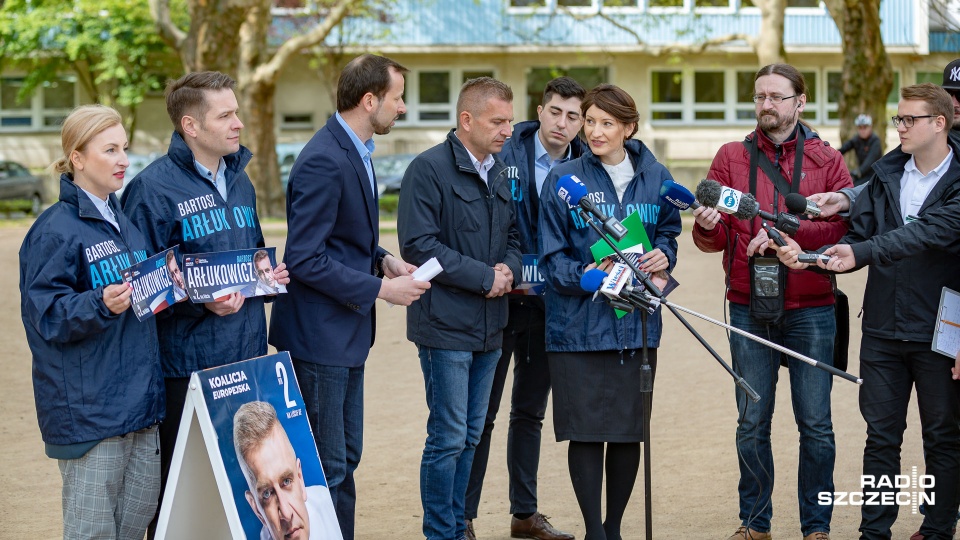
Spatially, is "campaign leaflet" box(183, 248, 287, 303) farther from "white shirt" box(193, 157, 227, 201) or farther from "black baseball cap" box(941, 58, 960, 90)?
"black baseball cap" box(941, 58, 960, 90)

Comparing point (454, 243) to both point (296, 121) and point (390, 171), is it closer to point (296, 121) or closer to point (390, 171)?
point (390, 171)

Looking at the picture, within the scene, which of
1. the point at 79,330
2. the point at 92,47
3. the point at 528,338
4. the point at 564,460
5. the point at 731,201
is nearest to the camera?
the point at 79,330

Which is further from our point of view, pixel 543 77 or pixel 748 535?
pixel 543 77

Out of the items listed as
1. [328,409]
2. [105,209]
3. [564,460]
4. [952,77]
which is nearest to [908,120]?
[952,77]

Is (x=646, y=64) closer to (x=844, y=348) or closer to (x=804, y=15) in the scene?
(x=804, y=15)

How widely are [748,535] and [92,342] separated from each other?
11.7ft

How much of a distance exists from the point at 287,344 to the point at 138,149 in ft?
124

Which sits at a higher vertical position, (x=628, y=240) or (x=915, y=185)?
(x=915, y=185)

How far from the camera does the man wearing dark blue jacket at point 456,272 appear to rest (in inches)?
231

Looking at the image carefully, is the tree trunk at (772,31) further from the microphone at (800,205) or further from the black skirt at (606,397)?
the black skirt at (606,397)

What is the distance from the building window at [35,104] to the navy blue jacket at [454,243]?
132 ft

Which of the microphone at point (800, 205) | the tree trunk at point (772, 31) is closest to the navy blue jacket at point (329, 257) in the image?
the microphone at point (800, 205)

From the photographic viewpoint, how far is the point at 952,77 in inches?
250

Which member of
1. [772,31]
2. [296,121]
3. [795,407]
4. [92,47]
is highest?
[92,47]
